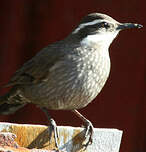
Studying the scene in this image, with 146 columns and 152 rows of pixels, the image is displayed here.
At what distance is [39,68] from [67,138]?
113cm

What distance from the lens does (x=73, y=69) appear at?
209 inches

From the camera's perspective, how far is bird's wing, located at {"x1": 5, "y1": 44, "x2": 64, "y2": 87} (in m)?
5.46

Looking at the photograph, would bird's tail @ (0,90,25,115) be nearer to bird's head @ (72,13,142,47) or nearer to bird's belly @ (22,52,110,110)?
bird's belly @ (22,52,110,110)

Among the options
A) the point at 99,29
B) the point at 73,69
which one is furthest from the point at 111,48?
the point at 73,69

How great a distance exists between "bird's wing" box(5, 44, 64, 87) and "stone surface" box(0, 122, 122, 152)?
92 cm

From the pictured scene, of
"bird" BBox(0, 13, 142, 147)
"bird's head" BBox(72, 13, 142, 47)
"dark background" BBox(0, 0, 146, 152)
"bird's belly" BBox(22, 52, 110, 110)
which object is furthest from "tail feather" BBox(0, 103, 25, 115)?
"dark background" BBox(0, 0, 146, 152)

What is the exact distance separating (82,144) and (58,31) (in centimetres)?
243

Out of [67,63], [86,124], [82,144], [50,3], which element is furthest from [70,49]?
[50,3]

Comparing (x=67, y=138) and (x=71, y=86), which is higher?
(x=71, y=86)

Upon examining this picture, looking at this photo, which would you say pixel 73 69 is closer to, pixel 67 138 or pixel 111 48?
pixel 67 138

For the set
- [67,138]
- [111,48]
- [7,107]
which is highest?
[111,48]

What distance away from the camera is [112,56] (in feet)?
22.5

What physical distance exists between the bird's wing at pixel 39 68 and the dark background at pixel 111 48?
1265mm

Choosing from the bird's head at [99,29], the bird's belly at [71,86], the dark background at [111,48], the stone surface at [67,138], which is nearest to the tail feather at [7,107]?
the bird's belly at [71,86]
